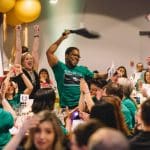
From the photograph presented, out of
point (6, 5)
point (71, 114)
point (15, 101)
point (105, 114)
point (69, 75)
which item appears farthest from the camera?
point (6, 5)

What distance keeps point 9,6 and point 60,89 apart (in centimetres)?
272

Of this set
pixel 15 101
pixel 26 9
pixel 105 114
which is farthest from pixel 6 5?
pixel 105 114

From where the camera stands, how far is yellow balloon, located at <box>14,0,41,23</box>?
7.61m

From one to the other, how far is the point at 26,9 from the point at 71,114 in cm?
381

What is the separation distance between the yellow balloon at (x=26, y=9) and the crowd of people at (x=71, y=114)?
2.13 meters

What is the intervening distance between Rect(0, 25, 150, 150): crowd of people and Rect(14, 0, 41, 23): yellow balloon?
213 cm

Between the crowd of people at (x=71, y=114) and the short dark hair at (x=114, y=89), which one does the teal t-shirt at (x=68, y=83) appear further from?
the short dark hair at (x=114, y=89)

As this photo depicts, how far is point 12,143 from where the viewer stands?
2607 mm

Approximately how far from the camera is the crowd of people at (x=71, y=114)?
225 centimetres

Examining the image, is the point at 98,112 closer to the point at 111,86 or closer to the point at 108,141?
the point at 108,141

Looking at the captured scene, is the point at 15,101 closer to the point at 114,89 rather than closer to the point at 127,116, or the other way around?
the point at 114,89

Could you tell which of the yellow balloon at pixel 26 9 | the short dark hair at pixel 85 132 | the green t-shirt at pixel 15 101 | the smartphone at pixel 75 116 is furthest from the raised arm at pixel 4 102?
the yellow balloon at pixel 26 9

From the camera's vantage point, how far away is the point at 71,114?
13.7ft

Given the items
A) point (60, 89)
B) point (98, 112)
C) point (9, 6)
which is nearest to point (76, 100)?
point (60, 89)
